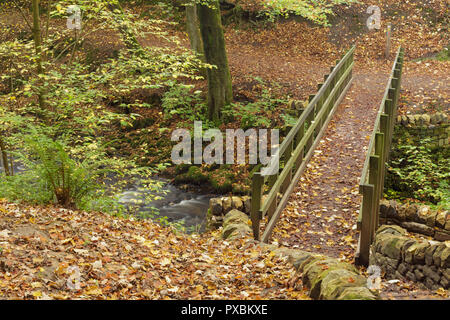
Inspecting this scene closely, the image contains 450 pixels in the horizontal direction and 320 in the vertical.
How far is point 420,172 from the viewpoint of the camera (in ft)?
36.3

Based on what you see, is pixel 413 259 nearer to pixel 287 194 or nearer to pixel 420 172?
pixel 287 194

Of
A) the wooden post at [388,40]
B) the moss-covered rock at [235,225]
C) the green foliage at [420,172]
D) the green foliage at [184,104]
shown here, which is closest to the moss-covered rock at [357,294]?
the moss-covered rock at [235,225]

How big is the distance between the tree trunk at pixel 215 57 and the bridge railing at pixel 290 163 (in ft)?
13.8

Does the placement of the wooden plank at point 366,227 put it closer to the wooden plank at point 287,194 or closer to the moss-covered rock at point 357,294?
the wooden plank at point 287,194

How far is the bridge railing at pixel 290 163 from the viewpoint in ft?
21.0

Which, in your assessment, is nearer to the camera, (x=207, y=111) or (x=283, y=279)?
(x=283, y=279)

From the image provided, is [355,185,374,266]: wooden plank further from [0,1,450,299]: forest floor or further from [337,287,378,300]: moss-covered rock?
[337,287,378,300]: moss-covered rock

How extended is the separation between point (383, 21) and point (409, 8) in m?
A: 1.41

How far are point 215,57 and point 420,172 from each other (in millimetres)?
7456

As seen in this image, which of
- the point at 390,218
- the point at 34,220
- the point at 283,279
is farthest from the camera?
the point at 390,218

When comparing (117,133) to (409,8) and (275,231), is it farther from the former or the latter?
(409,8)
